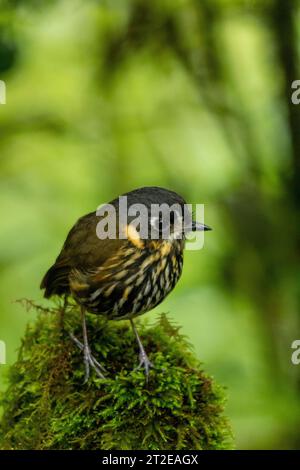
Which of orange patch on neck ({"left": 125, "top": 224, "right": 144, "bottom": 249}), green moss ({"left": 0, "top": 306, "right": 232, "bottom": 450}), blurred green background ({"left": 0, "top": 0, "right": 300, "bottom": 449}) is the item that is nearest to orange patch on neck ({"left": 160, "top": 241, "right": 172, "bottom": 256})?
orange patch on neck ({"left": 125, "top": 224, "right": 144, "bottom": 249})

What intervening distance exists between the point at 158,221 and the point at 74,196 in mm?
4044

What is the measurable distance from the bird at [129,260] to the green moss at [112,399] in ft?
0.44

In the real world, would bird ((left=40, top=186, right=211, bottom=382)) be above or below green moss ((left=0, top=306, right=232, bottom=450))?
above

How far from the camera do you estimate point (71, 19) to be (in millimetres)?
7473

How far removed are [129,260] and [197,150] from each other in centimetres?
388

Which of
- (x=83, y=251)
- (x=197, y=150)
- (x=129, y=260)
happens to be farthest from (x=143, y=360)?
(x=197, y=150)

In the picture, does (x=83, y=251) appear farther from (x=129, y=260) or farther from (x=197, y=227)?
(x=197, y=227)

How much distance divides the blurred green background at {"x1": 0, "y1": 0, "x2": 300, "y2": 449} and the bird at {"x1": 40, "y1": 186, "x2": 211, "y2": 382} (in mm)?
1711

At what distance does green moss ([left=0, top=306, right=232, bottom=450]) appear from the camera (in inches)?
144

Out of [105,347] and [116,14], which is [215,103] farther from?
[105,347]

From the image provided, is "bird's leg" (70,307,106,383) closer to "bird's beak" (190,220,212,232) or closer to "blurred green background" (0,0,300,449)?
"bird's beak" (190,220,212,232)

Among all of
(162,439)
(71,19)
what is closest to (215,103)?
(71,19)

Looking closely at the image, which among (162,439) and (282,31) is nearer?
(162,439)

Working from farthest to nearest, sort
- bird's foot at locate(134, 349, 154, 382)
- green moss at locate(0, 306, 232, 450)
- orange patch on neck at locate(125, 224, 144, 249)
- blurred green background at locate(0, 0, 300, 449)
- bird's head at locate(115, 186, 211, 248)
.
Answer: blurred green background at locate(0, 0, 300, 449)
orange patch on neck at locate(125, 224, 144, 249)
bird's head at locate(115, 186, 211, 248)
bird's foot at locate(134, 349, 154, 382)
green moss at locate(0, 306, 232, 450)
